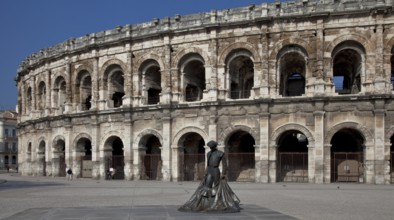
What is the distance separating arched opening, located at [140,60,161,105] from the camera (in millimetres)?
26734

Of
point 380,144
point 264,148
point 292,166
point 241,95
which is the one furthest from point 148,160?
point 380,144

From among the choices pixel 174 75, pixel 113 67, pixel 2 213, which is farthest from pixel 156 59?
pixel 2 213

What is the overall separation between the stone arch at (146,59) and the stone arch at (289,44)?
5.91 metres

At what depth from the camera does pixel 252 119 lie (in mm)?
23594

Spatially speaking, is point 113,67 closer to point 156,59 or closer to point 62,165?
point 156,59

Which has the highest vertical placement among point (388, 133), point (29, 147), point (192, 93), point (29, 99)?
point (29, 99)

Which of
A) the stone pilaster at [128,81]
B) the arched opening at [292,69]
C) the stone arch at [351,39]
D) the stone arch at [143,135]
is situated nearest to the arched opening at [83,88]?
the stone pilaster at [128,81]

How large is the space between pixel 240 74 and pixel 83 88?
994cm

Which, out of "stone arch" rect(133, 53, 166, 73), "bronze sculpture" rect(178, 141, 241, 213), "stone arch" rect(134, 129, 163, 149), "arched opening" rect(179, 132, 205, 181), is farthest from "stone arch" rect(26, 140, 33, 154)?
"bronze sculpture" rect(178, 141, 241, 213)

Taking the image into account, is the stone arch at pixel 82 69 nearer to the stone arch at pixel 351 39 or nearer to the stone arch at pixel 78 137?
the stone arch at pixel 78 137

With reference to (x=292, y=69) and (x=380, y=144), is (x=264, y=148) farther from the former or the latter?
(x=292, y=69)

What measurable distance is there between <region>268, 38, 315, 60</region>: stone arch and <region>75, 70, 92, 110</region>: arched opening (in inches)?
468

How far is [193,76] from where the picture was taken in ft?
88.1

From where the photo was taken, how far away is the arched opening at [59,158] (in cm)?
3094
